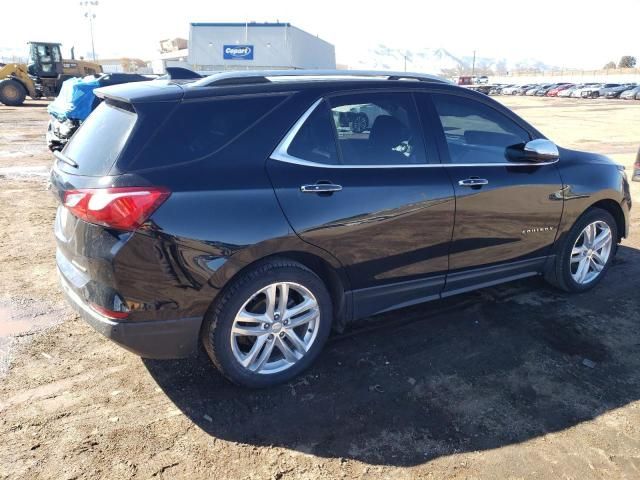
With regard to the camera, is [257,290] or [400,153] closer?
[257,290]

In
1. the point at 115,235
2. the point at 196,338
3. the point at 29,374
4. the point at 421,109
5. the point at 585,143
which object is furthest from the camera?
the point at 585,143

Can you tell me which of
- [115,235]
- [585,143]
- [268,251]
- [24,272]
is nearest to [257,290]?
[268,251]

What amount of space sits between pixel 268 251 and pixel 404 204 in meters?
0.99

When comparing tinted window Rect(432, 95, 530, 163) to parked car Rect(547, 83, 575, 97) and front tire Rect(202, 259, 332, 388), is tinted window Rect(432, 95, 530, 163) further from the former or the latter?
parked car Rect(547, 83, 575, 97)

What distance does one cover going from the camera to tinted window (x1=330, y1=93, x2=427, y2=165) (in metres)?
3.32

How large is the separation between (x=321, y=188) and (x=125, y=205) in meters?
1.08

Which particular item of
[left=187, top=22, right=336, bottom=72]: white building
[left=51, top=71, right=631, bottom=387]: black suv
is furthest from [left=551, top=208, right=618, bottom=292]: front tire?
[left=187, top=22, right=336, bottom=72]: white building

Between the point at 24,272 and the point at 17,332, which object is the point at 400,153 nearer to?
the point at 17,332

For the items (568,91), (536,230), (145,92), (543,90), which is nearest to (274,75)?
(145,92)

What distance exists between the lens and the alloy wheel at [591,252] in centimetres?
459

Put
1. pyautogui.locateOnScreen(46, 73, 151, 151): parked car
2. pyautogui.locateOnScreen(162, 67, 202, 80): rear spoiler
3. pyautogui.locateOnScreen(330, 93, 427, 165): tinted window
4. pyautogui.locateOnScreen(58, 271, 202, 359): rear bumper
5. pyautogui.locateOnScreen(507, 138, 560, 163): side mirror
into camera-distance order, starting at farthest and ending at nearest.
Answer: pyautogui.locateOnScreen(46, 73, 151, 151): parked car, pyautogui.locateOnScreen(507, 138, 560, 163): side mirror, pyautogui.locateOnScreen(162, 67, 202, 80): rear spoiler, pyautogui.locateOnScreen(330, 93, 427, 165): tinted window, pyautogui.locateOnScreen(58, 271, 202, 359): rear bumper

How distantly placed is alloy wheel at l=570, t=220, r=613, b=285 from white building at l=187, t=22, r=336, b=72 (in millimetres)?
42447

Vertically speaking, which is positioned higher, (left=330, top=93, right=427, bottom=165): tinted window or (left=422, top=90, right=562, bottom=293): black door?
(left=330, top=93, right=427, bottom=165): tinted window

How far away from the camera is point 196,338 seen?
292 centimetres
